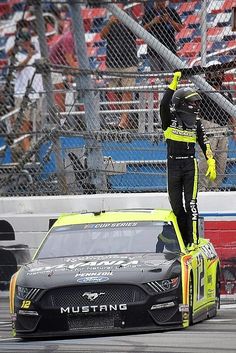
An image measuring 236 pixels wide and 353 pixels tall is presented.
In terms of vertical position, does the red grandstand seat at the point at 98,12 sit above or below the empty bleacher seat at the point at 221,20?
below

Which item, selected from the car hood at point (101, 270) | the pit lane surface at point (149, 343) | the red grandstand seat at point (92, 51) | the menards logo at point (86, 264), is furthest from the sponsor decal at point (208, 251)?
the red grandstand seat at point (92, 51)

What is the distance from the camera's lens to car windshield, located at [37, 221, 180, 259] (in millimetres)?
11180

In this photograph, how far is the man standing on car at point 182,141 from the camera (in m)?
12.7

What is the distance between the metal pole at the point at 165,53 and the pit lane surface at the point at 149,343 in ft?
15.7

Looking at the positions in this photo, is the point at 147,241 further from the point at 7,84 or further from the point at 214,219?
the point at 7,84

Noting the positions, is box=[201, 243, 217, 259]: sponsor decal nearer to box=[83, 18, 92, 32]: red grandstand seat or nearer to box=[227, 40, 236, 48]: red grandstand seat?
box=[227, 40, 236, 48]: red grandstand seat

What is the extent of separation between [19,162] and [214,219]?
9.95 ft

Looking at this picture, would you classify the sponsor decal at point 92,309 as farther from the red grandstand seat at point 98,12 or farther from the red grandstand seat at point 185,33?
the red grandstand seat at point 98,12

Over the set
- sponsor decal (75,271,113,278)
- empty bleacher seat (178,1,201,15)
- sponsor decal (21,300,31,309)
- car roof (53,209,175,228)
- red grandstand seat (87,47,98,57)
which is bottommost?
sponsor decal (21,300,31,309)

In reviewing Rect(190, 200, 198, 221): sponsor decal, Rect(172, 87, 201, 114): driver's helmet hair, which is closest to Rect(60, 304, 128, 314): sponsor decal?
Rect(190, 200, 198, 221): sponsor decal

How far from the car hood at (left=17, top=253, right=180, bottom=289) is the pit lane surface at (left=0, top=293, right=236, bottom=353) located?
512 millimetres

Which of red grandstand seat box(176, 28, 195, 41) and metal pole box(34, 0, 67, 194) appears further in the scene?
metal pole box(34, 0, 67, 194)

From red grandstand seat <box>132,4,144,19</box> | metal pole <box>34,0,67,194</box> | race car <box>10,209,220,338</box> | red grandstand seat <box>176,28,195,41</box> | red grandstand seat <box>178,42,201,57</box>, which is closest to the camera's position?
race car <box>10,209,220,338</box>

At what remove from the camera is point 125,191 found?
1568 cm
